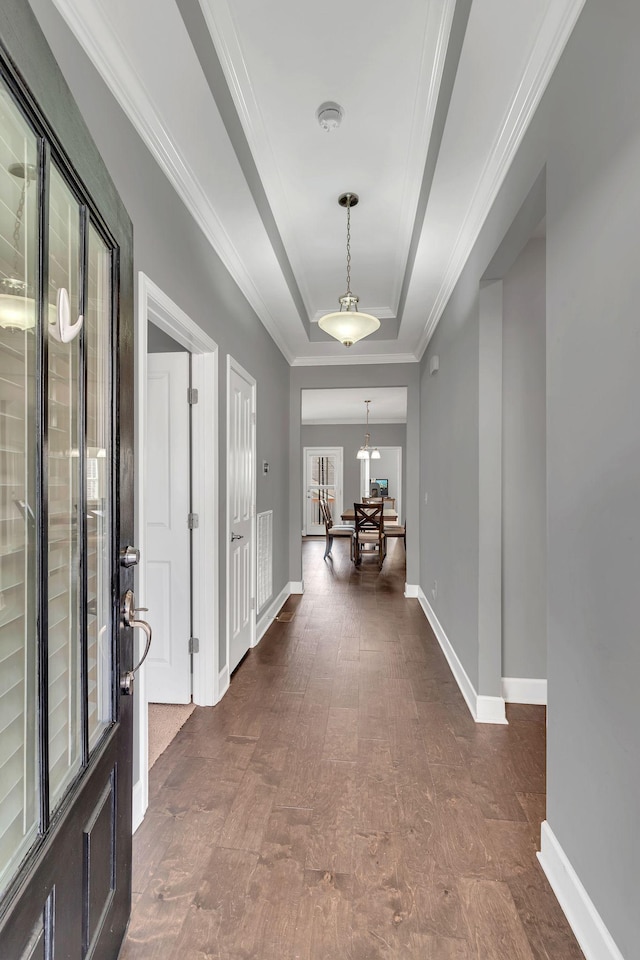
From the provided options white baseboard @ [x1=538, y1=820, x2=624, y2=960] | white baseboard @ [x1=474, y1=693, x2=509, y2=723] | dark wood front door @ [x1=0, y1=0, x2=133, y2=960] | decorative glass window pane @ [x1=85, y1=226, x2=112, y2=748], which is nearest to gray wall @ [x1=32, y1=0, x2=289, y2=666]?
dark wood front door @ [x1=0, y1=0, x2=133, y2=960]

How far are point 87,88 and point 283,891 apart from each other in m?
2.53

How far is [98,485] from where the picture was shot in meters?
1.08

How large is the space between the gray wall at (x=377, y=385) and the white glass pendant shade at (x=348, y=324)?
214 cm

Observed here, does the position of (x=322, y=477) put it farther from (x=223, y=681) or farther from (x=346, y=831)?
(x=346, y=831)

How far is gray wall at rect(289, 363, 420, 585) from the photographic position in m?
5.04

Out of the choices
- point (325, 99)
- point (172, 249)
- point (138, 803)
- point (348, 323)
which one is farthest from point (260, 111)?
point (138, 803)

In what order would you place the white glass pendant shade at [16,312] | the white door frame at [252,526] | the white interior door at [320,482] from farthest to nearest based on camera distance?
the white interior door at [320,482] → the white door frame at [252,526] → the white glass pendant shade at [16,312]

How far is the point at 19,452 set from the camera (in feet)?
2.40

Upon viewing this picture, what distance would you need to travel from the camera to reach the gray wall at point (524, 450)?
8.58 feet

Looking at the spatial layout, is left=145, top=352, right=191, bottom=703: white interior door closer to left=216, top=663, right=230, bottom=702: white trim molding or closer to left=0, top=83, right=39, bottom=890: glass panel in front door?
left=216, top=663, right=230, bottom=702: white trim molding

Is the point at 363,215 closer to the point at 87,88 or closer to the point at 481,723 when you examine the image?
the point at 87,88

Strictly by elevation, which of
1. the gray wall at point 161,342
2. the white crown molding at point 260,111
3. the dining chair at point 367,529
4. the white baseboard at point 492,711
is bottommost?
the white baseboard at point 492,711

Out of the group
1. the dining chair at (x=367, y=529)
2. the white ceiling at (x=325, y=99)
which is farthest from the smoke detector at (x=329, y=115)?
the dining chair at (x=367, y=529)

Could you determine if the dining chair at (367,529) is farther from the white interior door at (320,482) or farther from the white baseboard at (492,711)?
the white baseboard at (492,711)
